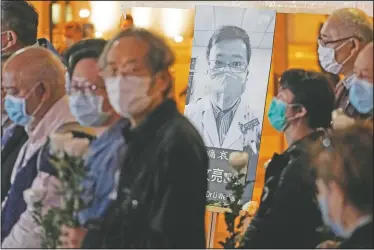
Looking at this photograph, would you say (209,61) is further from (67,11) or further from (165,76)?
(67,11)

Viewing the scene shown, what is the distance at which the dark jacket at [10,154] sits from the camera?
3016 mm

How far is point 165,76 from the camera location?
2.62 m

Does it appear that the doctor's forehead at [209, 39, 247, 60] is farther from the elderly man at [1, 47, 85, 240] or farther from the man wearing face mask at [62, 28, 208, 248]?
the elderly man at [1, 47, 85, 240]

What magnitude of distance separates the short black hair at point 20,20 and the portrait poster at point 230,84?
628mm

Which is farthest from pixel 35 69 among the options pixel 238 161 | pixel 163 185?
pixel 238 161

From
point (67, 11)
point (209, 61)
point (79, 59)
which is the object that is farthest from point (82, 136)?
point (67, 11)

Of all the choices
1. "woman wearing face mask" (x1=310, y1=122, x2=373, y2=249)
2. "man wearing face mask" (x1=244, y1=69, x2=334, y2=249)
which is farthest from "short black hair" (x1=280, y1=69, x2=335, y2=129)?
"woman wearing face mask" (x1=310, y1=122, x2=373, y2=249)

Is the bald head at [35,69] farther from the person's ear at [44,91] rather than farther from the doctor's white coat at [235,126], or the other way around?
the doctor's white coat at [235,126]

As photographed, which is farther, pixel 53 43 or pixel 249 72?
pixel 53 43

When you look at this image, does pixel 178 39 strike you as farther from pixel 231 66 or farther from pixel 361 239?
pixel 361 239

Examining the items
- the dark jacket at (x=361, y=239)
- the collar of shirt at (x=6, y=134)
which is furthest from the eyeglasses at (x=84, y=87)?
the dark jacket at (x=361, y=239)

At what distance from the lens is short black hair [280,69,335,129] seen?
260 centimetres

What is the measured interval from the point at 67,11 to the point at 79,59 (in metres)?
0.66

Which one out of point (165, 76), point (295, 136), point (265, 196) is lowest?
point (265, 196)
